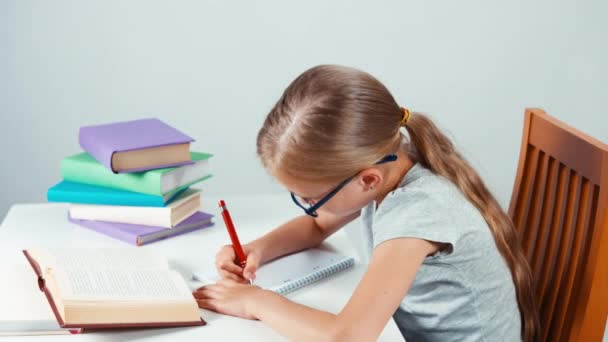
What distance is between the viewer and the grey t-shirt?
1.08m

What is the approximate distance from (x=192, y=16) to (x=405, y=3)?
2.35ft

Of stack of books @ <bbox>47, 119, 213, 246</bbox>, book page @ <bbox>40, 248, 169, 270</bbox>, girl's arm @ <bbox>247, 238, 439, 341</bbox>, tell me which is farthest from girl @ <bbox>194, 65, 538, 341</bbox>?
stack of books @ <bbox>47, 119, 213, 246</bbox>

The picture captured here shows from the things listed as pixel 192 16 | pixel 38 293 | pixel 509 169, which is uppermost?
pixel 192 16

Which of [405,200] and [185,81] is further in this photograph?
[185,81]

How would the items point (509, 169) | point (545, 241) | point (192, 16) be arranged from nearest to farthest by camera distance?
point (545, 241), point (192, 16), point (509, 169)

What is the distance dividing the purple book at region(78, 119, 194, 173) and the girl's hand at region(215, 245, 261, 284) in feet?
0.88

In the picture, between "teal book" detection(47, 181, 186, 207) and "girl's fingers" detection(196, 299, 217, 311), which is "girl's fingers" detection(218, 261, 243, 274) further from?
"teal book" detection(47, 181, 186, 207)

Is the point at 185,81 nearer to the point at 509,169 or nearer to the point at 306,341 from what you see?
the point at 509,169

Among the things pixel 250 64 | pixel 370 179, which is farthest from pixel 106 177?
pixel 250 64

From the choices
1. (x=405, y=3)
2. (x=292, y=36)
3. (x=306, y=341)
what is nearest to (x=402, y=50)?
(x=405, y=3)

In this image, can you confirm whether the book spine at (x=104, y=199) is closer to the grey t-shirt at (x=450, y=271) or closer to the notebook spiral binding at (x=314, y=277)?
the notebook spiral binding at (x=314, y=277)

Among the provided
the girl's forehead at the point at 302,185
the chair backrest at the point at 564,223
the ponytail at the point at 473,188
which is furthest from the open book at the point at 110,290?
the chair backrest at the point at 564,223

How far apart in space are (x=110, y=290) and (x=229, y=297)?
6.5 inches

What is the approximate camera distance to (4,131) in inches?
101
